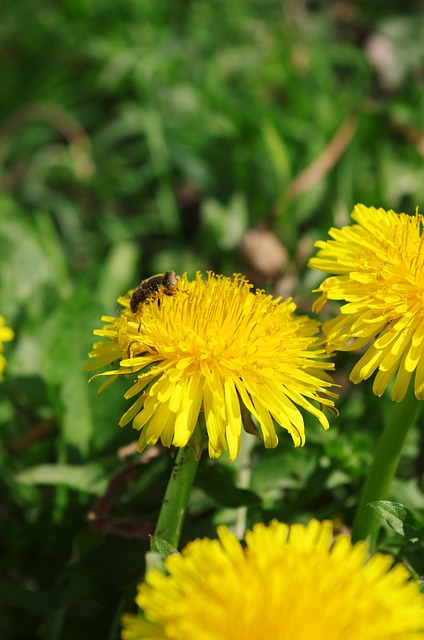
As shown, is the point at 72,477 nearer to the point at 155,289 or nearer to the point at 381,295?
the point at 155,289

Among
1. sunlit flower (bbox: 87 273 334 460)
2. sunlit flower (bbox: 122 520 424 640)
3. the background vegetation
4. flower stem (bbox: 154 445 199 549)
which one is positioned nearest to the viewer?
sunlit flower (bbox: 122 520 424 640)

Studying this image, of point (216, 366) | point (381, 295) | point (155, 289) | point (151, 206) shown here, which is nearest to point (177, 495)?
point (216, 366)

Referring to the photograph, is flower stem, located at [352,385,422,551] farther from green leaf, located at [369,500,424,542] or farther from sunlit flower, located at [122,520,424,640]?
sunlit flower, located at [122,520,424,640]

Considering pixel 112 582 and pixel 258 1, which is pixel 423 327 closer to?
pixel 112 582

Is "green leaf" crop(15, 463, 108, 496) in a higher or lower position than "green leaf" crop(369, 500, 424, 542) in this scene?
higher

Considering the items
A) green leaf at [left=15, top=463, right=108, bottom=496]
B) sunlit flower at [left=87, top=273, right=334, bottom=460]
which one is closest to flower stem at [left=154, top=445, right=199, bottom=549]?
sunlit flower at [left=87, top=273, right=334, bottom=460]
